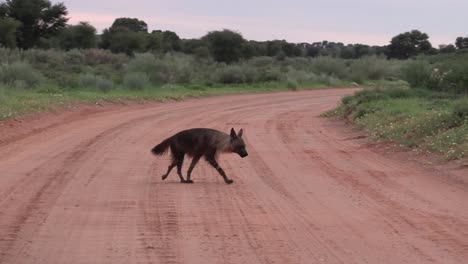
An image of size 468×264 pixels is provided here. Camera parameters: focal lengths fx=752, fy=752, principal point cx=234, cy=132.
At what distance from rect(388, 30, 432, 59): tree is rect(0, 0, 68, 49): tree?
164 feet

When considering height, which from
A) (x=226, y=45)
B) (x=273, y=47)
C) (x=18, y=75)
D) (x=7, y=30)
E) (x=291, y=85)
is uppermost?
(x=7, y=30)

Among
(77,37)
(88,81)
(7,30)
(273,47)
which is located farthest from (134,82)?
(273,47)

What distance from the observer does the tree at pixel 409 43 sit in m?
100

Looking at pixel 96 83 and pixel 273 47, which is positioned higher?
pixel 96 83

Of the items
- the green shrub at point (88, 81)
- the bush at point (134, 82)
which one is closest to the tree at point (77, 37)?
the green shrub at point (88, 81)

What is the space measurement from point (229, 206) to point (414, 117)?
37.4 feet

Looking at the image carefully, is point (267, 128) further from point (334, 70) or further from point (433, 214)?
point (334, 70)

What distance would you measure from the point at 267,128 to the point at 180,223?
13.6 meters

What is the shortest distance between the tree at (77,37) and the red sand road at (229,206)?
58518 millimetres

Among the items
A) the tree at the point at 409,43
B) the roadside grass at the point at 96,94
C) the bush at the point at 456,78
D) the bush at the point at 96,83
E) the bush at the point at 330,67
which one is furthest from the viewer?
the tree at the point at 409,43

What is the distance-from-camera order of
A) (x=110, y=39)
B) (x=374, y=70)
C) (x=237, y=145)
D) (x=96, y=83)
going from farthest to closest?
(x=110, y=39)
(x=374, y=70)
(x=96, y=83)
(x=237, y=145)

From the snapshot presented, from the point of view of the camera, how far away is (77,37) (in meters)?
76.1

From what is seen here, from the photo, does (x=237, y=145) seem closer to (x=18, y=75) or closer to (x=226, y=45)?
(x=18, y=75)

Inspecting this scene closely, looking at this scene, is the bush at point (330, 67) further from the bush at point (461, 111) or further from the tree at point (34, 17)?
the bush at point (461, 111)
